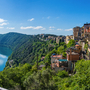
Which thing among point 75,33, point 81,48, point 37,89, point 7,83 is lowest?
point 7,83

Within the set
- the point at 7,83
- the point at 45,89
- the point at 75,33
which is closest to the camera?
the point at 45,89

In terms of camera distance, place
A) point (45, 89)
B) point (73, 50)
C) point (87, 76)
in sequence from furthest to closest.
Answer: point (73, 50) → point (45, 89) → point (87, 76)

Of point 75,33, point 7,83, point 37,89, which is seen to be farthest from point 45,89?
point 75,33

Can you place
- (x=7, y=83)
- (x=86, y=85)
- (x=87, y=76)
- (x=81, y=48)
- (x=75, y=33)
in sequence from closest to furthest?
(x=86, y=85)
(x=87, y=76)
(x=7, y=83)
(x=81, y=48)
(x=75, y=33)

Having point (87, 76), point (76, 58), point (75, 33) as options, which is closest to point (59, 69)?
point (76, 58)

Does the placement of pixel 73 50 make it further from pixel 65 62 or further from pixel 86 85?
pixel 86 85

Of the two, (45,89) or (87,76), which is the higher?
(87,76)

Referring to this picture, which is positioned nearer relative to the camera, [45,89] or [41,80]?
[45,89]

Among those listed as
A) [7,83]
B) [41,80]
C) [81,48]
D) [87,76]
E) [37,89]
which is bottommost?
[7,83]

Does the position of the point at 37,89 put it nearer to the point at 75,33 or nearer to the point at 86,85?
the point at 86,85
